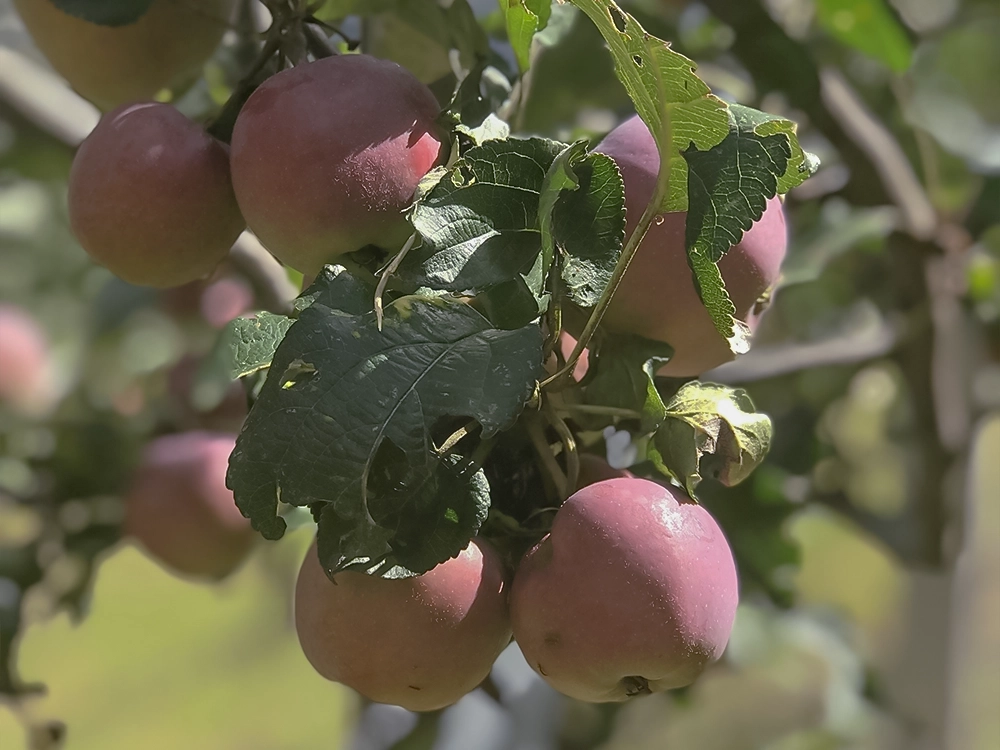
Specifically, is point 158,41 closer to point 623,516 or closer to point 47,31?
point 47,31

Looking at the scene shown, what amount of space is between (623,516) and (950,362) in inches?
34.0

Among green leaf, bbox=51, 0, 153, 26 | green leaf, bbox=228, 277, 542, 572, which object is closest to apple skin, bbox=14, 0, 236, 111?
green leaf, bbox=51, 0, 153, 26

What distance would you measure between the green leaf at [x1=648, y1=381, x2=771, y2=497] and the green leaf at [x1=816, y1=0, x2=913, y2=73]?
0.46 metres

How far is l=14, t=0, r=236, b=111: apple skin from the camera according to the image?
21.2 inches

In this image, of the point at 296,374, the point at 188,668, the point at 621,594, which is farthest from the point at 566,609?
the point at 188,668

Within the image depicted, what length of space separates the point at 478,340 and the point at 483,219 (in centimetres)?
5

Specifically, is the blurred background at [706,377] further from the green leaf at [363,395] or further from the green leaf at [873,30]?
the green leaf at [363,395]

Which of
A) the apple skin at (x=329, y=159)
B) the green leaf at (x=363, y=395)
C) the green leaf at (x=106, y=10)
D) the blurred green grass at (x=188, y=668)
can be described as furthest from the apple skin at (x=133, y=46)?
the blurred green grass at (x=188, y=668)

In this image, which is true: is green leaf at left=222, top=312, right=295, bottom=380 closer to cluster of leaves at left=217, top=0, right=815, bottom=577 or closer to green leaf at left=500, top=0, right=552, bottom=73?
cluster of leaves at left=217, top=0, right=815, bottom=577

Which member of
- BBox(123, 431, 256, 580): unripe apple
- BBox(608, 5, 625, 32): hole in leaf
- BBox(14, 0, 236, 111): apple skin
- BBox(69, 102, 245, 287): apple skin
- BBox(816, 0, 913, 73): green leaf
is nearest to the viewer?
BBox(608, 5, 625, 32): hole in leaf

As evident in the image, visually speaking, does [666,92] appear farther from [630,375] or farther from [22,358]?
[22,358]

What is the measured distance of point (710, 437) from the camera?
0.39 m

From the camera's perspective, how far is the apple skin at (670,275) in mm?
405

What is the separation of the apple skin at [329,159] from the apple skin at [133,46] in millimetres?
177
